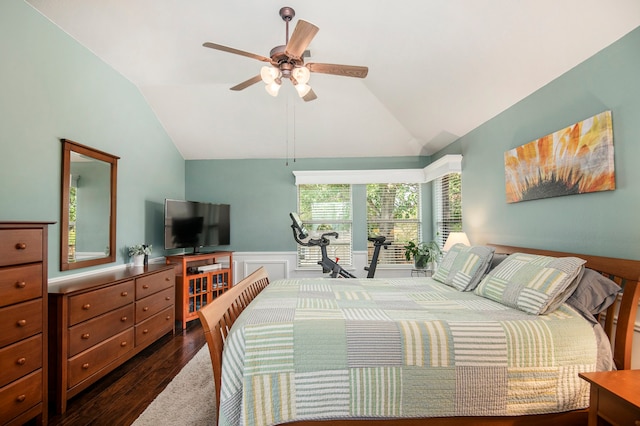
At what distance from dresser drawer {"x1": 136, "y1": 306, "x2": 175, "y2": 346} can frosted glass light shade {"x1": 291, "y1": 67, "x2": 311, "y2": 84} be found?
2575 mm

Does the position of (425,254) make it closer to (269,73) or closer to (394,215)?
(394,215)

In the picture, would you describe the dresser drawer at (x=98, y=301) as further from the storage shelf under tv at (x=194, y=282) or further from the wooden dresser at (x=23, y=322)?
the storage shelf under tv at (x=194, y=282)

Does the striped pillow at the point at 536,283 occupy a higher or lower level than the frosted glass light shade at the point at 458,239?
lower

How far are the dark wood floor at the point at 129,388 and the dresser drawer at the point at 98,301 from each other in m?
0.55

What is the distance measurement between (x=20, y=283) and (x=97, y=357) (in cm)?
94

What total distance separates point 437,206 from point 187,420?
4.16 m

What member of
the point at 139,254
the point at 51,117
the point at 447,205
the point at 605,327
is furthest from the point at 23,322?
the point at 447,205

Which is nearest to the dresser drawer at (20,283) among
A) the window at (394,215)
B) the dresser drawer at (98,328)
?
the dresser drawer at (98,328)

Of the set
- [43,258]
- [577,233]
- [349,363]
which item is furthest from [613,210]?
[43,258]

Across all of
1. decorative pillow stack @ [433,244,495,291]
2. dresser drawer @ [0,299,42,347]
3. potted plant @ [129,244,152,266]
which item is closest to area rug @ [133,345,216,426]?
dresser drawer @ [0,299,42,347]

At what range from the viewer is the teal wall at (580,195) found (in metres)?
1.90

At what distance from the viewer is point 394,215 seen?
17.3ft

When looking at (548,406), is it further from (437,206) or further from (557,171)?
(437,206)

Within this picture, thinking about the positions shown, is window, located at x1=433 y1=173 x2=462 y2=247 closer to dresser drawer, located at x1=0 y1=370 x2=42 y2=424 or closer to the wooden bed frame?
the wooden bed frame
